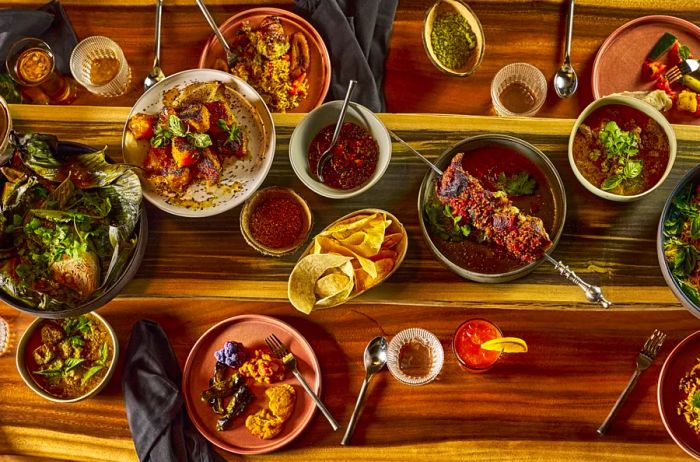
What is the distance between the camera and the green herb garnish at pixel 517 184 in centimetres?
246

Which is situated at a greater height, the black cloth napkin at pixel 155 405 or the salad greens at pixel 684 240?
the salad greens at pixel 684 240

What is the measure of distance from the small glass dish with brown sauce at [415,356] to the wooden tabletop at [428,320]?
62 mm

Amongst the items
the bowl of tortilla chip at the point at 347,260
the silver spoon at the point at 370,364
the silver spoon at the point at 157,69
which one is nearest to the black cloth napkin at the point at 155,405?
the silver spoon at the point at 370,364

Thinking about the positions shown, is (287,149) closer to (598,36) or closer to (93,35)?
(93,35)

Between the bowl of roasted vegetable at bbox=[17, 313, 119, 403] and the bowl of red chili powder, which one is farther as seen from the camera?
the bowl of roasted vegetable at bbox=[17, 313, 119, 403]

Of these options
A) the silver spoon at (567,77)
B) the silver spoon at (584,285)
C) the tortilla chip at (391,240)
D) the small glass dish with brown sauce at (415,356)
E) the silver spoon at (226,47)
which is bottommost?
the small glass dish with brown sauce at (415,356)

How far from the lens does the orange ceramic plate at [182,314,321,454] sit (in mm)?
2588

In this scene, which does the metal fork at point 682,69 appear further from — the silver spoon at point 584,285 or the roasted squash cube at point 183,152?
the roasted squash cube at point 183,152

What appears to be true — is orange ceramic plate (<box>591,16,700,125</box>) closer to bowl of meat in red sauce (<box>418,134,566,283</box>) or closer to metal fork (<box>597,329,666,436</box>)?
bowl of meat in red sauce (<box>418,134,566,283</box>)

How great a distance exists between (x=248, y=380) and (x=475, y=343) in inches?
38.9

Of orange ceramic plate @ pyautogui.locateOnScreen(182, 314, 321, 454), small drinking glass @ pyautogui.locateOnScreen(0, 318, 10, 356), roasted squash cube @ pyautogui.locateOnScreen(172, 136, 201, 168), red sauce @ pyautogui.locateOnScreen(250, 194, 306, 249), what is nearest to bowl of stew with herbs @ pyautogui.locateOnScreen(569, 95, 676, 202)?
red sauce @ pyautogui.locateOnScreen(250, 194, 306, 249)

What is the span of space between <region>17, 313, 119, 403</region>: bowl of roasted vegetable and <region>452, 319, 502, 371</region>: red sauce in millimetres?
1498

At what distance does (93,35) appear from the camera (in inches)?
118

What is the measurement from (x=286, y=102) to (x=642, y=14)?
1760 millimetres
